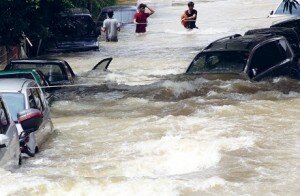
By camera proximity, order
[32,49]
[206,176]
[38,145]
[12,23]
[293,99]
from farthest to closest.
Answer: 1. [32,49]
2. [12,23]
3. [293,99]
4. [38,145]
5. [206,176]

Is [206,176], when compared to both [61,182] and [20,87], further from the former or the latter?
[20,87]

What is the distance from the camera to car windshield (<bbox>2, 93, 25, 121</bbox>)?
10.8 metres

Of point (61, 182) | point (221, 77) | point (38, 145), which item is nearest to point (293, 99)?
point (221, 77)

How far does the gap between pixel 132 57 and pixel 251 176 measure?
670 inches

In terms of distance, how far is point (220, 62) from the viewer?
1549 cm

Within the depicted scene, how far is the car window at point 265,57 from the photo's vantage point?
15164mm

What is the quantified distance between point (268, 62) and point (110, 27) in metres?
15.1

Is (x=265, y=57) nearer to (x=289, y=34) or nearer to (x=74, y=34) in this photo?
(x=289, y=34)

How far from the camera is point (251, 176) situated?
9422 mm

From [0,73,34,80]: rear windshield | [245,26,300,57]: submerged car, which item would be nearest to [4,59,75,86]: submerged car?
[0,73,34,80]: rear windshield

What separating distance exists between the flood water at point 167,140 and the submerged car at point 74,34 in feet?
15.1

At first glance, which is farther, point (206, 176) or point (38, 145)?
point (38, 145)

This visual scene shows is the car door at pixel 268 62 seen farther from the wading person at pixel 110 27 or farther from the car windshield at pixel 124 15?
the car windshield at pixel 124 15

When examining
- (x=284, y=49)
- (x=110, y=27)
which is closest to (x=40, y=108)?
(x=284, y=49)
